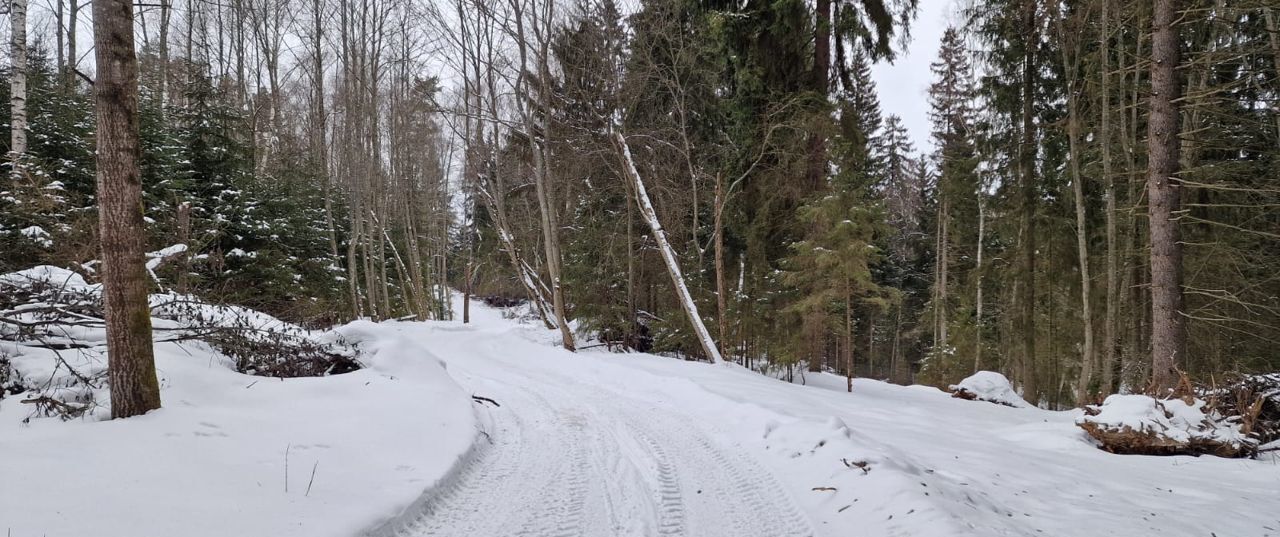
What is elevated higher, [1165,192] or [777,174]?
[777,174]

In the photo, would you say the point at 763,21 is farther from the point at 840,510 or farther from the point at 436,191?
the point at 436,191

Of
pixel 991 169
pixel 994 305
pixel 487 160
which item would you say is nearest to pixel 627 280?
pixel 487 160

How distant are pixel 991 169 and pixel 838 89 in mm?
7355

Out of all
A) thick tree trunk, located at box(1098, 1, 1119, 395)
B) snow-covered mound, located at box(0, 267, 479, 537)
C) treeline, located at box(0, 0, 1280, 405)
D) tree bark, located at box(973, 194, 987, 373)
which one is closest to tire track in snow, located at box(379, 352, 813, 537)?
snow-covered mound, located at box(0, 267, 479, 537)

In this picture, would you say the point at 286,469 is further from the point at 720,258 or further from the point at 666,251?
the point at 666,251

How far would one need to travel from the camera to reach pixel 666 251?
13914mm

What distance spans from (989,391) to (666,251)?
25.6 ft

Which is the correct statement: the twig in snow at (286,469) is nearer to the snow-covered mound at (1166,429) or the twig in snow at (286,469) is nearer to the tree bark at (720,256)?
the snow-covered mound at (1166,429)

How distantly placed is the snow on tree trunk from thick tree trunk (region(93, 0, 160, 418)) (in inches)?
412

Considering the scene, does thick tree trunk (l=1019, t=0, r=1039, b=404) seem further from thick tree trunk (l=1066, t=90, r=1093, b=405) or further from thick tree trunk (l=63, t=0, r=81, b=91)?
thick tree trunk (l=63, t=0, r=81, b=91)

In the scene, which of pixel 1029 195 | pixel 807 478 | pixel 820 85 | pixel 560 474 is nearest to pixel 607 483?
pixel 560 474

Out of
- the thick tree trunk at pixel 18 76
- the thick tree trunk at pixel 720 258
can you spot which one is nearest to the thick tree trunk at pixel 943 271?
the thick tree trunk at pixel 720 258

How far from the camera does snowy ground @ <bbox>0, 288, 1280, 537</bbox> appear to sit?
10.5 feet

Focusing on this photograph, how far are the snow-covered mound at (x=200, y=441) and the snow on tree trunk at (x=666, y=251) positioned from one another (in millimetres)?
7571
